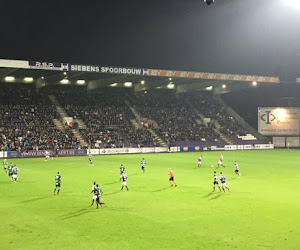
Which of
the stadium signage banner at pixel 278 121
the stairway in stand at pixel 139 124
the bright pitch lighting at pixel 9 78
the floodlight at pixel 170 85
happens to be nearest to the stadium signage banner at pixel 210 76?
the stadium signage banner at pixel 278 121

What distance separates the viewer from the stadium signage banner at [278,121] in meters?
79.0

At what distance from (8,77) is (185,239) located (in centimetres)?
6253

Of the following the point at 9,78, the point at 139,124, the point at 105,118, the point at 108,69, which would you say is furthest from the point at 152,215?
the point at 9,78

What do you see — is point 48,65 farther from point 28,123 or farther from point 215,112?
point 215,112

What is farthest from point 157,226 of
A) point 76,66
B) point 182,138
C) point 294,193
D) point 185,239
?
point 182,138

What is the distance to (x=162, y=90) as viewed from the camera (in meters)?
84.9

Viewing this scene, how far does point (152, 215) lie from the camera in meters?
18.2

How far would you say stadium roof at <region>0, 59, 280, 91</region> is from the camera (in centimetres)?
5759

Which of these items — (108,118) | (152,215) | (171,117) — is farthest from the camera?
(171,117)

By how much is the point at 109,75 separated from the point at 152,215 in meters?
51.3

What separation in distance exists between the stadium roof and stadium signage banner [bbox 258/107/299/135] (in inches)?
301

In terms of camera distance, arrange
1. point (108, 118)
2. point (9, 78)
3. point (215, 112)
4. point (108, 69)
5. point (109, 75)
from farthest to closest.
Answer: point (215, 112)
point (108, 118)
point (9, 78)
point (109, 75)
point (108, 69)

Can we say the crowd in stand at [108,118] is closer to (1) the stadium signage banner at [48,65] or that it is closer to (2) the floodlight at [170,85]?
(2) the floodlight at [170,85]

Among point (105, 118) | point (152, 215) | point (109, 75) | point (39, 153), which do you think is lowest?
point (152, 215)
